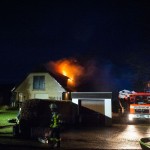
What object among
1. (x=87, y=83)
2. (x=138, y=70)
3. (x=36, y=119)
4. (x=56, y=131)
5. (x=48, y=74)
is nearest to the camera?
(x=56, y=131)

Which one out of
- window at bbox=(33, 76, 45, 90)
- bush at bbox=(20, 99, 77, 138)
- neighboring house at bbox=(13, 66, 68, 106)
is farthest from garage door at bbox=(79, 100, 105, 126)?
window at bbox=(33, 76, 45, 90)

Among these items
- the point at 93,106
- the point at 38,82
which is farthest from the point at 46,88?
the point at 93,106

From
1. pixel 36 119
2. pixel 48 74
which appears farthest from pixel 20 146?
pixel 48 74

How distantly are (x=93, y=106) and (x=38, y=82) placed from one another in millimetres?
18172

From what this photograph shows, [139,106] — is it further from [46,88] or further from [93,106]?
[46,88]

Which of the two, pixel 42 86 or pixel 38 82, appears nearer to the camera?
pixel 42 86

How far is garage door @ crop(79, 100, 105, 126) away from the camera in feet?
97.6

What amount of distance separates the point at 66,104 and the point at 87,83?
84.9 ft

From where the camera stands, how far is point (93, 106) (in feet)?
98.7

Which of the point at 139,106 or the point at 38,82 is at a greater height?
the point at 38,82

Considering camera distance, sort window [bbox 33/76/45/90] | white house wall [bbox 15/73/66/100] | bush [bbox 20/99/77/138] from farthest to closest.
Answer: window [bbox 33/76/45/90], white house wall [bbox 15/73/66/100], bush [bbox 20/99/77/138]

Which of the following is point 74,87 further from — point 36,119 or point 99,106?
point 36,119

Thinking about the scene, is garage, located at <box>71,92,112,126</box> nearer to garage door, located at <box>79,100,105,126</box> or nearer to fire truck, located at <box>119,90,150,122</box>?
garage door, located at <box>79,100,105,126</box>

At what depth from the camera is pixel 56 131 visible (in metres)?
13.9
